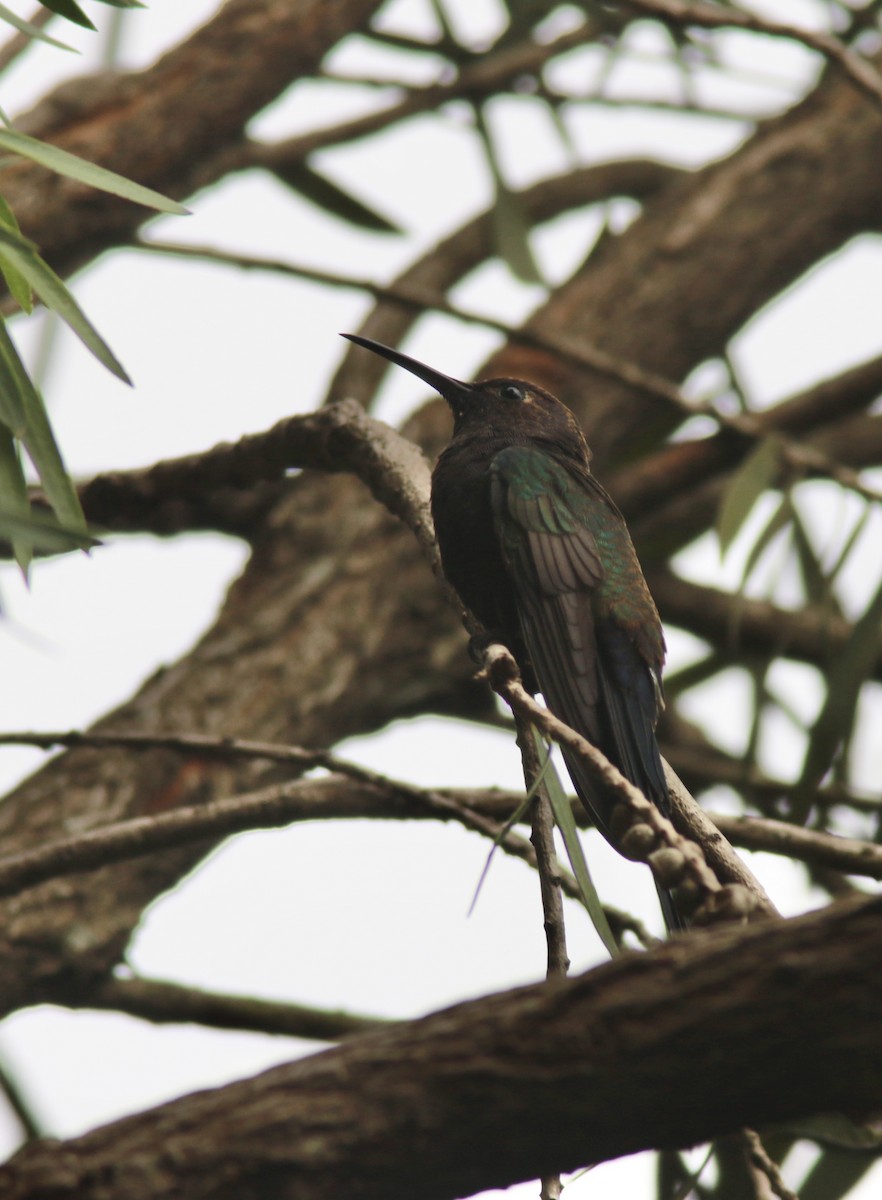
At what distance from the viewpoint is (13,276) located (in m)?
2.18

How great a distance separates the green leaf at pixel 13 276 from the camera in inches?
81.6

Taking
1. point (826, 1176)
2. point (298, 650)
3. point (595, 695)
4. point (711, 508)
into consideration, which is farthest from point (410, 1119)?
point (711, 508)

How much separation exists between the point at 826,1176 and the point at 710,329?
Result: 290cm

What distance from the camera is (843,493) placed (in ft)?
12.8

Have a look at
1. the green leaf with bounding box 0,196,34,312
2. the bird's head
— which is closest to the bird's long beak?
the bird's head

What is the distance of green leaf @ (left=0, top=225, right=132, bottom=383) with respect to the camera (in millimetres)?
1934

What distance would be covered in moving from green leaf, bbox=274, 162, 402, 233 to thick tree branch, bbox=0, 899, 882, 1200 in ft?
14.9

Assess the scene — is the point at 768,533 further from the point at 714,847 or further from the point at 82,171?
the point at 82,171

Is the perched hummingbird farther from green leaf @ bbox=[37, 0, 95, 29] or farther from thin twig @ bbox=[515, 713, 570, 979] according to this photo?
green leaf @ bbox=[37, 0, 95, 29]

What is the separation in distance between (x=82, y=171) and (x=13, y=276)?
8.4 inches

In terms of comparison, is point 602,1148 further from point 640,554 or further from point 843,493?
point 640,554

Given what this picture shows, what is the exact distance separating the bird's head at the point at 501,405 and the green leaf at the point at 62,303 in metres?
1.60

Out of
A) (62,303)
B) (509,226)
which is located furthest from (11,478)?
(509,226)

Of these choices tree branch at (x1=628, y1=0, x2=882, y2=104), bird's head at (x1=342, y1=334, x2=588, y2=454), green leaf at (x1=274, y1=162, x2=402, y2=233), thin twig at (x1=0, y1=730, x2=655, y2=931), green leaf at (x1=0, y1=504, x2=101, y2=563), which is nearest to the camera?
green leaf at (x1=0, y1=504, x2=101, y2=563)
